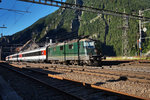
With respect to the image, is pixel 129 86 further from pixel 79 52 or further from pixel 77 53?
pixel 77 53

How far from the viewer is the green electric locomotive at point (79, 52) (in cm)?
1702

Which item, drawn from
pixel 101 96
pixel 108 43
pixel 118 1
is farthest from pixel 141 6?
pixel 101 96

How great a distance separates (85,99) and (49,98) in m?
1.44

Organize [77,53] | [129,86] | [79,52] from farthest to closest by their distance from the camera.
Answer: [77,53], [79,52], [129,86]

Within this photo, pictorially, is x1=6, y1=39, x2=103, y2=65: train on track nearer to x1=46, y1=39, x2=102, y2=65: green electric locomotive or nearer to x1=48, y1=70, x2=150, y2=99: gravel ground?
x1=46, y1=39, x2=102, y2=65: green electric locomotive

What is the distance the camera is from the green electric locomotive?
55.8 ft

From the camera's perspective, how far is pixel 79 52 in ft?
58.9

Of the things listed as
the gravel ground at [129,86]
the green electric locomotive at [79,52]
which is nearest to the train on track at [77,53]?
the green electric locomotive at [79,52]

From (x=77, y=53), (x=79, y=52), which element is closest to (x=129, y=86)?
(x=79, y=52)

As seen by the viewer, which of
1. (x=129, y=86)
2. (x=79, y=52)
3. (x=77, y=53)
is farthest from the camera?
(x=77, y=53)

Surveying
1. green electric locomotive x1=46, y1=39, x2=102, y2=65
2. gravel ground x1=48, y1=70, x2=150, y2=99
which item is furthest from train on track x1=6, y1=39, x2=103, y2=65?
gravel ground x1=48, y1=70, x2=150, y2=99

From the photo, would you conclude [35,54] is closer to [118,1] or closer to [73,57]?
[73,57]

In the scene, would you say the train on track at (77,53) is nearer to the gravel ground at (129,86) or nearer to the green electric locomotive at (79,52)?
the green electric locomotive at (79,52)

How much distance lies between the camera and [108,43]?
138m
